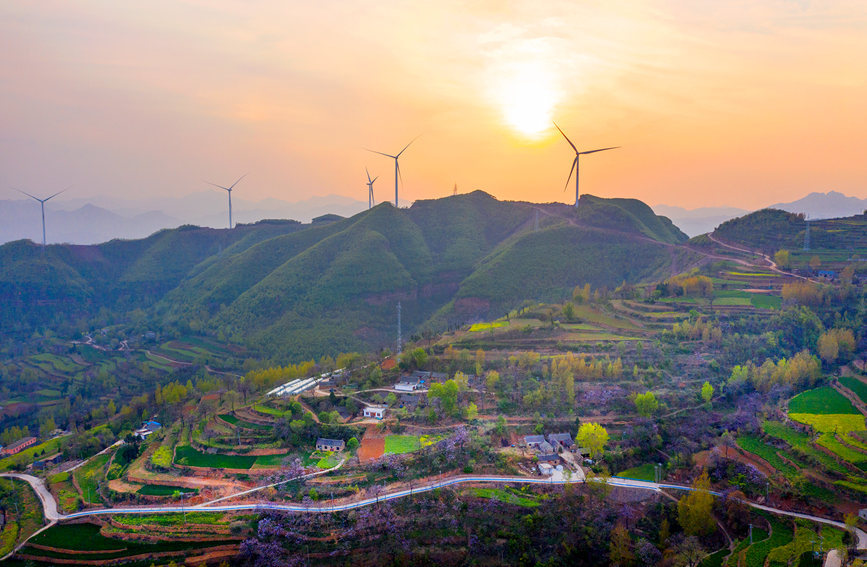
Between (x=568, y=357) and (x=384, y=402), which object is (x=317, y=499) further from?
(x=568, y=357)

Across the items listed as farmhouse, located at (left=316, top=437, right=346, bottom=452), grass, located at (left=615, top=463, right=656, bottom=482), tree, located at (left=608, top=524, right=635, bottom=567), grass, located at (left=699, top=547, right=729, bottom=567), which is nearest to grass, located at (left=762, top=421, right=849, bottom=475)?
grass, located at (left=615, top=463, right=656, bottom=482)

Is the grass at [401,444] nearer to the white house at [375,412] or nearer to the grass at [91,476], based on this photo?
the white house at [375,412]

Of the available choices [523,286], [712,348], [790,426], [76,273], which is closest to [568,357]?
[712,348]

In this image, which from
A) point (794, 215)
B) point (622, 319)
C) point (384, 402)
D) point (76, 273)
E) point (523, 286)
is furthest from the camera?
point (76, 273)

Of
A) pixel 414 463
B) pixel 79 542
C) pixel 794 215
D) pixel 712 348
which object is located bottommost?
pixel 79 542

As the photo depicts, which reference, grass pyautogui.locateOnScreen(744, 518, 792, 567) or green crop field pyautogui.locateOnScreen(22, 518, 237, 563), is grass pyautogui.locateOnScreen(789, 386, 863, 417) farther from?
green crop field pyautogui.locateOnScreen(22, 518, 237, 563)

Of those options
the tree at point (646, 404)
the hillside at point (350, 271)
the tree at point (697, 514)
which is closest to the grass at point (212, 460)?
the tree at point (697, 514)

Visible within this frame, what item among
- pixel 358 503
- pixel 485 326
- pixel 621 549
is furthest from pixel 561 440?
pixel 485 326
